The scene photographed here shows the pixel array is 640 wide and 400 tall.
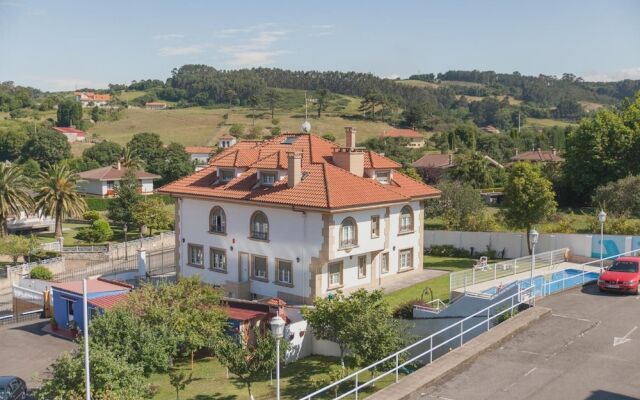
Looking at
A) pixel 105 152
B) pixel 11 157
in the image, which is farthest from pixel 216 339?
pixel 11 157

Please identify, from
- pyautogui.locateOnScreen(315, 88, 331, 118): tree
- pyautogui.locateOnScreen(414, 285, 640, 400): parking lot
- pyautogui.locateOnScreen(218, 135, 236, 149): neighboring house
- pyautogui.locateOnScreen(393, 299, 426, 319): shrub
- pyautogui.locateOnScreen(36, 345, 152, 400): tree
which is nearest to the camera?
pyautogui.locateOnScreen(414, 285, 640, 400): parking lot

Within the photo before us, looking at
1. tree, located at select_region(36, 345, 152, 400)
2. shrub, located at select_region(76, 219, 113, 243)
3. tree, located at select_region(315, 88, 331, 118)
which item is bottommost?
shrub, located at select_region(76, 219, 113, 243)

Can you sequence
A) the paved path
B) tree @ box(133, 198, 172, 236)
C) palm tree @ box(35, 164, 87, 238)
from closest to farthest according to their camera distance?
the paved path < palm tree @ box(35, 164, 87, 238) < tree @ box(133, 198, 172, 236)

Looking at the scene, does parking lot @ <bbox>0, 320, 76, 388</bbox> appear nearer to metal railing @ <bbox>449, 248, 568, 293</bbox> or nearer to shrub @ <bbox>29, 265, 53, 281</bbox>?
shrub @ <bbox>29, 265, 53, 281</bbox>

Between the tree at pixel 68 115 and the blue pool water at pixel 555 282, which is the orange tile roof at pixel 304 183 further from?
the tree at pixel 68 115

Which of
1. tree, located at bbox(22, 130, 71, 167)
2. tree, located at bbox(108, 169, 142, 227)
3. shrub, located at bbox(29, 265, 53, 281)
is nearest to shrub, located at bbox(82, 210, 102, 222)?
tree, located at bbox(108, 169, 142, 227)

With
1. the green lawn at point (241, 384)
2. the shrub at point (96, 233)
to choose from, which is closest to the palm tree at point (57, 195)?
the shrub at point (96, 233)

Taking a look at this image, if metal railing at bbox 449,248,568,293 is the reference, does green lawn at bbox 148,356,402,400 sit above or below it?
below

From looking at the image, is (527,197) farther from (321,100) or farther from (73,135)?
(321,100)
